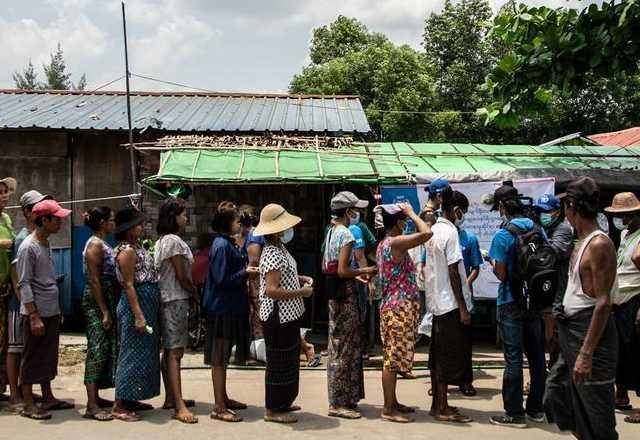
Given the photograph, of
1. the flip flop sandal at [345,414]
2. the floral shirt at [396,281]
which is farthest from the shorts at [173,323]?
the floral shirt at [396,281]

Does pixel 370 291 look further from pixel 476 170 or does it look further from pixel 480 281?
pixel 476 170

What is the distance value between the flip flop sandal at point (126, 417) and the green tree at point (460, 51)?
1792 cm

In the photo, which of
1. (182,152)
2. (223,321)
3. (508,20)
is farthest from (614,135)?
(223,321)

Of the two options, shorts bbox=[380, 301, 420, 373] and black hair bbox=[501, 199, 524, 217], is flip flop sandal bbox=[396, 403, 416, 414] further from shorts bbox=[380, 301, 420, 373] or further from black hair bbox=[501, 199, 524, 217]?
black hair bbox=[501, 199, 524, 217]

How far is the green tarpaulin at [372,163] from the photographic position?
Result: 7.71 metres

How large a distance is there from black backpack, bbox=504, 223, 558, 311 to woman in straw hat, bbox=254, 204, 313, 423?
1551 millimetres

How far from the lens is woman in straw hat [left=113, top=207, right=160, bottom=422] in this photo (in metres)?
4.86

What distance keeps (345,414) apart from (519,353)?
142 cm

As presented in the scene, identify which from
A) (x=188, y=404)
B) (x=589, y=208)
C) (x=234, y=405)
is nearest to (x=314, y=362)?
(x=234, y=405)

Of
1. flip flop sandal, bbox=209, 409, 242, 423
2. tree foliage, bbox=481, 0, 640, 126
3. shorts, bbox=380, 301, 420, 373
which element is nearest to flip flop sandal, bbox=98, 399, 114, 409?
flip flop sandal, bbox=209, 409, 242, 423

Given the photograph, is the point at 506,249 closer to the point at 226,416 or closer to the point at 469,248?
the point at 469,248

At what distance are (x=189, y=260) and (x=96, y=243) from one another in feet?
2.39

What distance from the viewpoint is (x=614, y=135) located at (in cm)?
1634

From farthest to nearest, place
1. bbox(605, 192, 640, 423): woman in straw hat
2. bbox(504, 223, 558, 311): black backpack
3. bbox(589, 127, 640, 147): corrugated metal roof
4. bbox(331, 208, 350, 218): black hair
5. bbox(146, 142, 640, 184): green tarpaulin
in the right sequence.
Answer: bbox(589, 127, 640, 147): corrugated metal roof, bbox(146, 142, 640, 184): green tarpaulin, bbox(605, 192, 640, 423): woman in straw hat, bbox(331, 208, 350, 218): black hair, bbox(504, 223, 558, 311): black backpack
